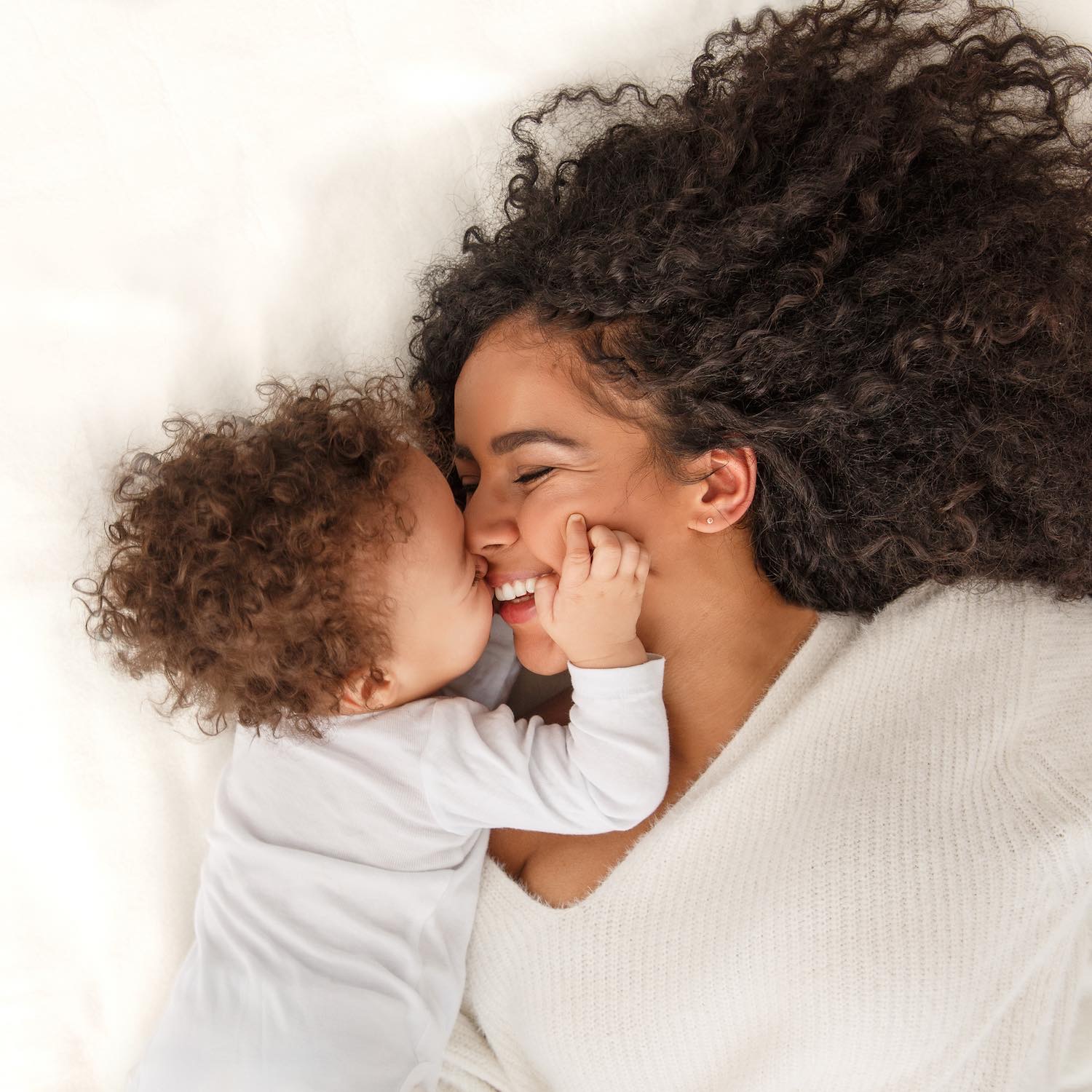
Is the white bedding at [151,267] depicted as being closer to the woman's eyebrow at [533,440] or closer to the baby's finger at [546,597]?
the woman's eyebrow at [533,440]

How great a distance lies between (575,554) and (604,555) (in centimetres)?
5

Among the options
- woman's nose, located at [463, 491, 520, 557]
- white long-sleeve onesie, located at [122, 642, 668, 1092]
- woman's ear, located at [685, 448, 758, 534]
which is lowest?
white long-sleeve onesie, located at [122, 642, 668, 1092]

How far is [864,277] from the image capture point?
177 centimetres

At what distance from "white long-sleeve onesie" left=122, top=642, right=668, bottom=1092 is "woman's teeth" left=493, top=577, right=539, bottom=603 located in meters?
0.20

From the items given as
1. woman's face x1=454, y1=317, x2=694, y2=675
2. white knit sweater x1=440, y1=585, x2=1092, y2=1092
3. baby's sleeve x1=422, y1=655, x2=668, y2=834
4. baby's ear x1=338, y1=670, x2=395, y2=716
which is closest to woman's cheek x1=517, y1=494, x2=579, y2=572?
woman's face x1=454, y1=317, x2=694, y2=675

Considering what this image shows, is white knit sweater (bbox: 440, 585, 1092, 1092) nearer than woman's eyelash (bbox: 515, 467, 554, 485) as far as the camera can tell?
Yes

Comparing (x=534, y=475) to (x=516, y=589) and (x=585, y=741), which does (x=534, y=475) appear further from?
(x=585, y=741)

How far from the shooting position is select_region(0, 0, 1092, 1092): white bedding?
6.66ft

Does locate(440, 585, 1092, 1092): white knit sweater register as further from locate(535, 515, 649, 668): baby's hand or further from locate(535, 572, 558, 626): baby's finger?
locate(535, 572, 558, 626): baby's finger

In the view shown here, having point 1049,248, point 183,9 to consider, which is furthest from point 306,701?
point 1049,248

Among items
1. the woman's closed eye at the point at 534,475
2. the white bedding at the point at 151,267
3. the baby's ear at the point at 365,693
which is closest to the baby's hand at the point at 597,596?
the woman's closed eye at the point at 534,475

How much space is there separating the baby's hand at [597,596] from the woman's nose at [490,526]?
115mm

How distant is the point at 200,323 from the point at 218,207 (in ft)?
0.81

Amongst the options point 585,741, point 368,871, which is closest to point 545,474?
point 585,741
